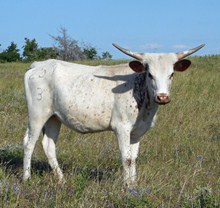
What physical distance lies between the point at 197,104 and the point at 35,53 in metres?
35.7

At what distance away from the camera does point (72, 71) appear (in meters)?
7.21

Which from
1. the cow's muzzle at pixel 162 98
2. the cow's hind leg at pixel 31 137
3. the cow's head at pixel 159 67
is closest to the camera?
the cow's muzzle at pixel 162 98

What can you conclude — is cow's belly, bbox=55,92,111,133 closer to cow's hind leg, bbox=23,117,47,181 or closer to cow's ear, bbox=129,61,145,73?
cow's hind leg, bbox=23,117,47,181

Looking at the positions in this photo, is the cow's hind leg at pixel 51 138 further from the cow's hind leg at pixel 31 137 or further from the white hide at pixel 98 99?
the cow's hind leg at pixel 31 137

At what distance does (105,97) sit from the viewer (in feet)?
21.9

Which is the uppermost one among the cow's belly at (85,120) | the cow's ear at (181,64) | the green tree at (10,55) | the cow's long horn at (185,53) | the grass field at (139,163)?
the cow's long horn at (185,53)

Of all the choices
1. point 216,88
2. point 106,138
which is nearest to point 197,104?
point 216,88

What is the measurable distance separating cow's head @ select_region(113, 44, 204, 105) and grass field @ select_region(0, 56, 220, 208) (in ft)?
3.34

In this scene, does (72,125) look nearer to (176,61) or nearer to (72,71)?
(72,71)

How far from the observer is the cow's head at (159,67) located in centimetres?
599

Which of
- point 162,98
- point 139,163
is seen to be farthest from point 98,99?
point 139,163

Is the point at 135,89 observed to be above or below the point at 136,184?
above

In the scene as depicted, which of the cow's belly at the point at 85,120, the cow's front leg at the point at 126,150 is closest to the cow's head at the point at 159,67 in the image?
the cow's front leg at the point at 126,150

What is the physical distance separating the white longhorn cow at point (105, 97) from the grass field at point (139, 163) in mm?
371
